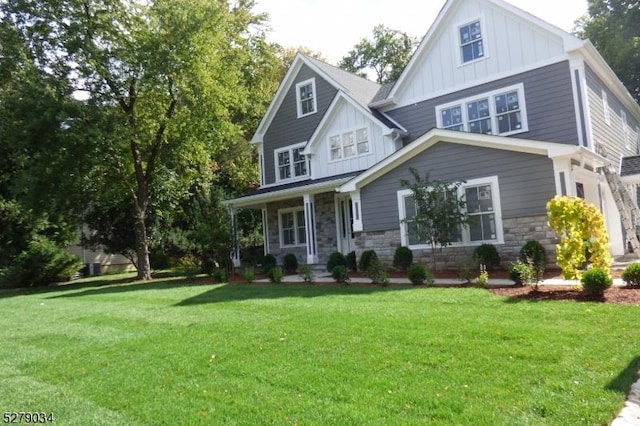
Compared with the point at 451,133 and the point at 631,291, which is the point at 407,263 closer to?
the point at 451,133

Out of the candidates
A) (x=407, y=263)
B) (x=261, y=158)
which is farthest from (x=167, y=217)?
(x=407, y=263)

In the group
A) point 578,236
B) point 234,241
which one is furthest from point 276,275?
point 578,236

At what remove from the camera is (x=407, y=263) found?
1309 cm

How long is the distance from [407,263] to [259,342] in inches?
318

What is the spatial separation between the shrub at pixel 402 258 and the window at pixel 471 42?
22.5 feet

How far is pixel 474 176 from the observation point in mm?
12352

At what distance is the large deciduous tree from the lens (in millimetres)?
16891

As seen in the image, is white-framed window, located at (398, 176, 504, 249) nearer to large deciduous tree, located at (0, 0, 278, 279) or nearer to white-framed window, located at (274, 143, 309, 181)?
white-framed window, located at (274, 143, 309, 181)

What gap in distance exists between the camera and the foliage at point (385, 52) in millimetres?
34688

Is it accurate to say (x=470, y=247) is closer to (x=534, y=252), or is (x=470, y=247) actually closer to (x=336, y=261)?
(x=534, y=252)

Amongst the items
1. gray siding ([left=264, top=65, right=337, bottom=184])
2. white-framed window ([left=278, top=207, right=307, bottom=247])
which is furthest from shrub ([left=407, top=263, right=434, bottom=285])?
gray siding ([left=264, top=65, right=337, bottom=184])

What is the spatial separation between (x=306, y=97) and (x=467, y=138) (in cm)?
902

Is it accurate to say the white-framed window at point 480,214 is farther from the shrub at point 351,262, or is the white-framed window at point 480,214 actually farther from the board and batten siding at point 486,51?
the board and batten siding at point 486,51

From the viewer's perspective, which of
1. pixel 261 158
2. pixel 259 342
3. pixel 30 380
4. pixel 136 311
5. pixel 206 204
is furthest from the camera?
pixel 261 158
